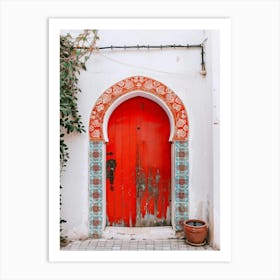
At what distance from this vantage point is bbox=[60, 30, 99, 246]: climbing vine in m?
3.66

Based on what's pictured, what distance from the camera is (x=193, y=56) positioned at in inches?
156

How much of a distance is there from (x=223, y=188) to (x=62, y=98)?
2.30m

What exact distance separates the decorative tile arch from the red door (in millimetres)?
288

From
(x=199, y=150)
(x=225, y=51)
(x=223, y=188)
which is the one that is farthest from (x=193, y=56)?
(x=223, y=188)

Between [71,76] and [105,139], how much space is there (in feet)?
3.09

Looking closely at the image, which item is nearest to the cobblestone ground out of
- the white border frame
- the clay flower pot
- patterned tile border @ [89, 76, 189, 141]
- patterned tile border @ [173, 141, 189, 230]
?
the clay flower pot

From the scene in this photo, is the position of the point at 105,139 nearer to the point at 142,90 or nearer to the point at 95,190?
the point at 95,190

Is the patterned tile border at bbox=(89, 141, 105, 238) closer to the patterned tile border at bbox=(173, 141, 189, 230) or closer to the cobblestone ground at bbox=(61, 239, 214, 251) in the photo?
the cobblestone ground at bbox=(61, 239, 214, 251)

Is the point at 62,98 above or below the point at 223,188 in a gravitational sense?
above

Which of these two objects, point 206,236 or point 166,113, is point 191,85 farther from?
point 206,236

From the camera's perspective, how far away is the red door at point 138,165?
424 cm

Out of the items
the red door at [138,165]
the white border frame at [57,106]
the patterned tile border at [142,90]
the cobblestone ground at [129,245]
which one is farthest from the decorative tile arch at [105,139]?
the white border frame at [57,106]

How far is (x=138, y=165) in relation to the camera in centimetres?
425

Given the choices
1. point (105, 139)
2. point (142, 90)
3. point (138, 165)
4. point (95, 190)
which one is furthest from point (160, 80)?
point (95, 190)
